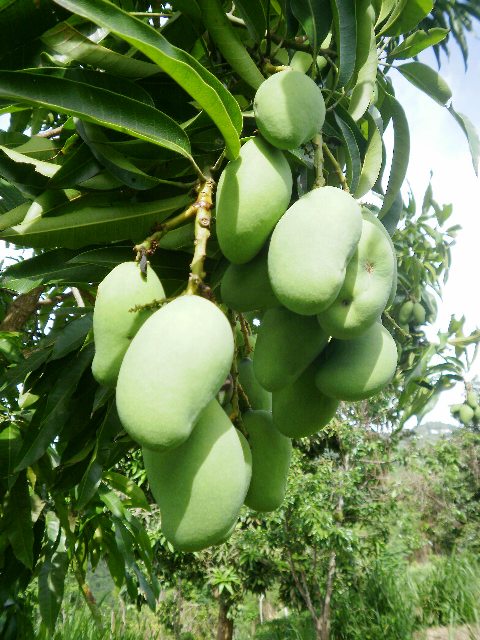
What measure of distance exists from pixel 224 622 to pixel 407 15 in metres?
8.81

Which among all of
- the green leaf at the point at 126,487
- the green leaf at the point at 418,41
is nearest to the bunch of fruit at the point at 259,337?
the green leaf at the point at 418,41

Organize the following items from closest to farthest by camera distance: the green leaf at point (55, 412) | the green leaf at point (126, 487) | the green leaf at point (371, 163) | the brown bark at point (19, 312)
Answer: the green leaf at point (371, 163)
the green leaf at point (55, 412)
the brown bark at point (19, 312)
the green leaf at point (126, 487)

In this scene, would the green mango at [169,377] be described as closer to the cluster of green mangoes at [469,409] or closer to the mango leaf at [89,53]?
the mango leaf at [89,53]

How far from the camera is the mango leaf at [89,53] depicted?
0.83 meters

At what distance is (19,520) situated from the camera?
1718 mm

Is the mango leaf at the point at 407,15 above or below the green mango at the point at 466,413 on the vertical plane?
above

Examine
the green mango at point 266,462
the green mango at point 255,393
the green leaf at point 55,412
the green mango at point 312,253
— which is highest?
the green mango at point 312,253

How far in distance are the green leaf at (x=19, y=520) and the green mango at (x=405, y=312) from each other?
3.39 metres

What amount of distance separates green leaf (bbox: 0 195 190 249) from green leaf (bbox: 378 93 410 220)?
0.37 m

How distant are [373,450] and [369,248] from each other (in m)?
8.45

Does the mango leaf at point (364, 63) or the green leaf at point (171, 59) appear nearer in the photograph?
the green leaf at point (171, 59)

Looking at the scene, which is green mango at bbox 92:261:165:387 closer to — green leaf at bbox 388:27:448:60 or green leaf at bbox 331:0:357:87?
green leaf at bbox 331:0:357:87

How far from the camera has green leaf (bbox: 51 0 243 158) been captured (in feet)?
2.25

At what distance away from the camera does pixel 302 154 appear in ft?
2.76
